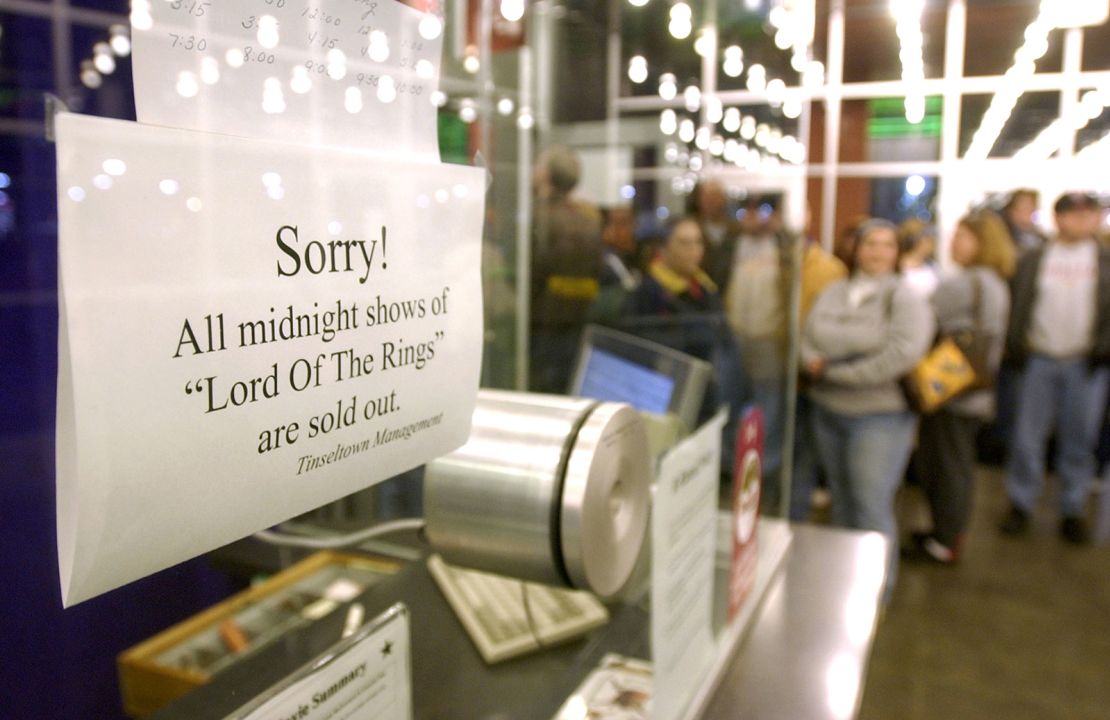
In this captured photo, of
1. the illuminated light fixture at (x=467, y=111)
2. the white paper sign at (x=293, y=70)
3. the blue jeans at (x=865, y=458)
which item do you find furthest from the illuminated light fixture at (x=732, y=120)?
the blue jeans at (x=865, y=458)

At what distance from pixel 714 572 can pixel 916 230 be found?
4.60 m

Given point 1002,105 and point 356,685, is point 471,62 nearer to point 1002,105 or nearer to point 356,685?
point 356,685

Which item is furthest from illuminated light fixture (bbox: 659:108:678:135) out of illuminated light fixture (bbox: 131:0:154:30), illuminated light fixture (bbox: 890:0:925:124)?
illuminated light fixture (bbox: 890:0:925:124)

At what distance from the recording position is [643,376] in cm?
104

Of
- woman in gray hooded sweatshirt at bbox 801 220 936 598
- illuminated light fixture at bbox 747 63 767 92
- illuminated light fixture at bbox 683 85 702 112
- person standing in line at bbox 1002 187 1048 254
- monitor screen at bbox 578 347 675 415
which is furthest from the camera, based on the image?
Result: person standing in line at bbox 1002 187 1048 254

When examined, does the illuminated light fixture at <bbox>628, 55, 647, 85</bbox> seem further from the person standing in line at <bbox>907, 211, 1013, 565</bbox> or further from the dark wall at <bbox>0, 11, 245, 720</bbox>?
the person standing in line at <bbox>907, 211, 1013, 565</bbox>

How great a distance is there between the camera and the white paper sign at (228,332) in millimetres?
318

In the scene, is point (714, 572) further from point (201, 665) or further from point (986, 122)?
point (986, 122)

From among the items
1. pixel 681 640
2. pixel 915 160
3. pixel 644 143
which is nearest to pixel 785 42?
pixel 644 143

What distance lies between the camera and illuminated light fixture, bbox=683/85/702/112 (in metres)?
1.39

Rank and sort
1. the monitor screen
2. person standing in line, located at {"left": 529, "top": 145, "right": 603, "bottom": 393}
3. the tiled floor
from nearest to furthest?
1. the monitor screen
2. person standing in line, located at {"left": 529, "top": 145, "right": 603, "bottom": 393}
3. the tiled floor

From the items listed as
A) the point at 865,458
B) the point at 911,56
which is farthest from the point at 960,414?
the point at 911,56

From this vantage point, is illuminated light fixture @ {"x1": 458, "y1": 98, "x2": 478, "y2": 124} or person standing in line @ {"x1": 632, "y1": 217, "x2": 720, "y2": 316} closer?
illuminated light fixture @ {"x1": 458, "y1": 98, "x2": 478, "y2": 124}

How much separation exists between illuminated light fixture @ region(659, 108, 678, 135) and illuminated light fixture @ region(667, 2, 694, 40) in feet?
0.58
